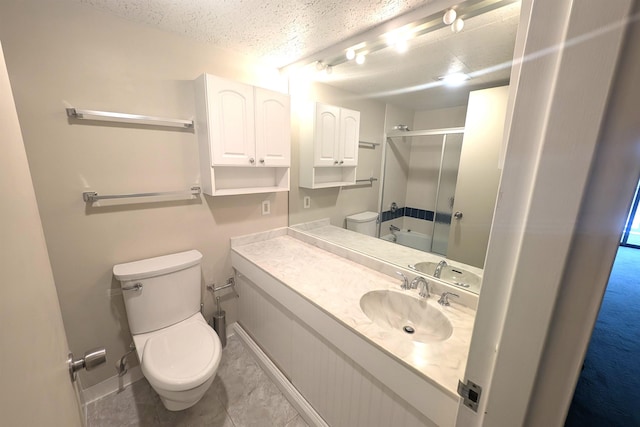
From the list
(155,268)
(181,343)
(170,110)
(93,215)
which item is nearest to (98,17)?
(170,110)

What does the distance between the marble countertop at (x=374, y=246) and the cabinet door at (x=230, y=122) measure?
2.62 feet

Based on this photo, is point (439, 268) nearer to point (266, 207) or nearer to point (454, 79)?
point (454, 79)

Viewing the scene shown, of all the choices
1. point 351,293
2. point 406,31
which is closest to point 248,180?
point 351,293

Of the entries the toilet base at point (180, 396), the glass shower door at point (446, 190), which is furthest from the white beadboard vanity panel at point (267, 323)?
the glass shower door at point (446, 190)

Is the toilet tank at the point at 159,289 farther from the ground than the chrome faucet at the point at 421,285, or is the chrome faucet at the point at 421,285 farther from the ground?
the chrome faucet at the point at 421,285

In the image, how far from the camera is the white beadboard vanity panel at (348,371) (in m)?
0.86

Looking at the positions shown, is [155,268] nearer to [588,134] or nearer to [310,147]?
[310,147]

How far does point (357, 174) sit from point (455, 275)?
37.9 inches

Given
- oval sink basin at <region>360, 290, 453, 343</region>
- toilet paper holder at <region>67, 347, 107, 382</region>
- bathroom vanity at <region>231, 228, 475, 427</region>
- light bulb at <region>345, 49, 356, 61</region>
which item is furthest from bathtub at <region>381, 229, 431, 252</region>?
toilet paper holder at <region>67, 347, 107, 382</region>

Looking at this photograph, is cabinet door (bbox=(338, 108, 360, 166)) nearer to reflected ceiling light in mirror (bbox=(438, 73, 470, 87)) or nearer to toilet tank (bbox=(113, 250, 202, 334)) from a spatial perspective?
reflected ceiling light in mirror (bbox=(438, 73, 470, 87))

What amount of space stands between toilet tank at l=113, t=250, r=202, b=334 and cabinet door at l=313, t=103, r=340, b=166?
3.88 ft

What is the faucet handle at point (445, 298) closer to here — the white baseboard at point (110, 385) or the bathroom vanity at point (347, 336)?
the bathroom vanity at point (347, 336)

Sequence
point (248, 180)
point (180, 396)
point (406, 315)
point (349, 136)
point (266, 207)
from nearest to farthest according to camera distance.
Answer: point (180, 396) → point (406, 315) → point (349, 136) → point (248, 180) → point (266, 207)

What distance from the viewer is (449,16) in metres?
1.13
